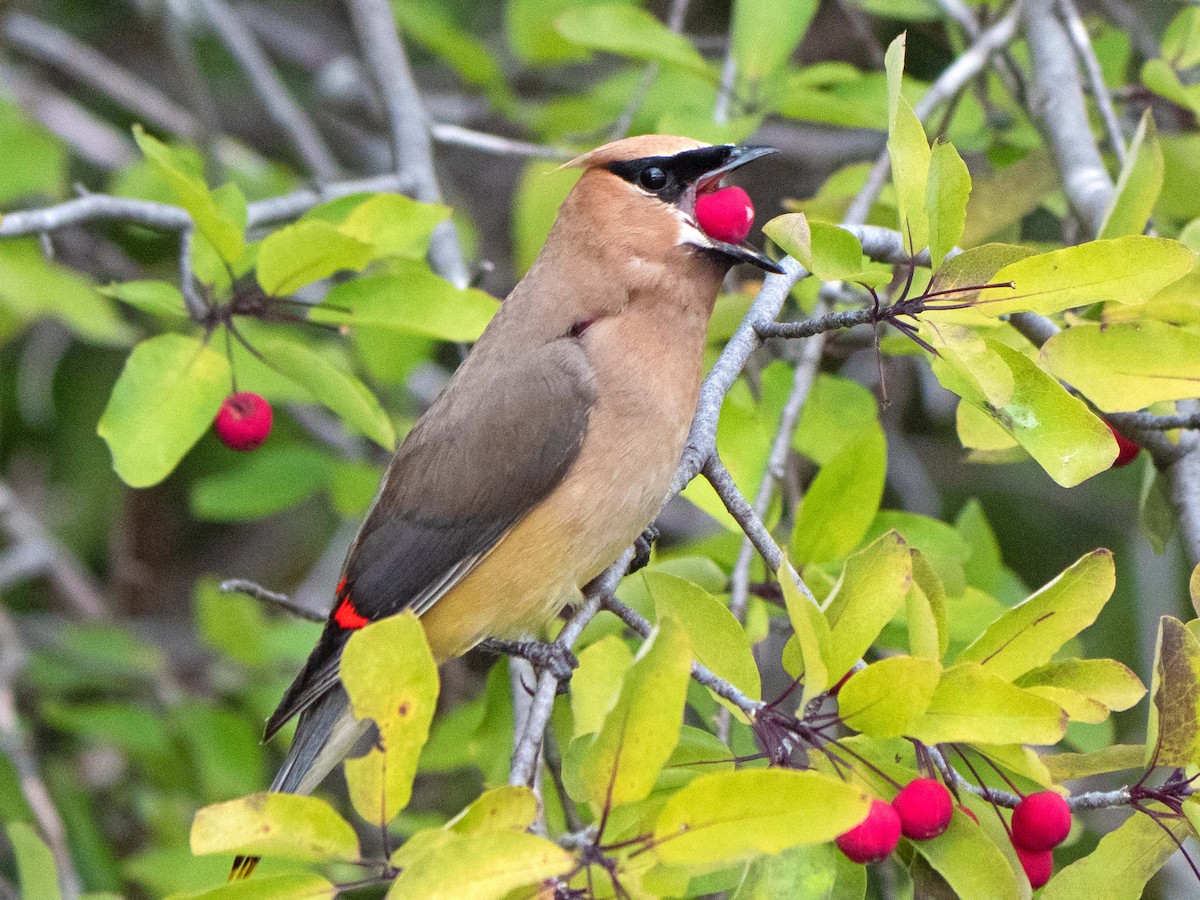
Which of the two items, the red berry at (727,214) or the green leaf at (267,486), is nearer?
the red berry at (727,214)

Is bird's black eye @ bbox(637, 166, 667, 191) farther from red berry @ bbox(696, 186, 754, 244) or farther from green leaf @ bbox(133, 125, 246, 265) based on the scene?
green leaf @ bbox(133, 125, 246, 265)

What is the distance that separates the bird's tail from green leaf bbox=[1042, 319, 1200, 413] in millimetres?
1331

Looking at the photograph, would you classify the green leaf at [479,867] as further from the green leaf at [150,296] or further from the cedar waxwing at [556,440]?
the green leaf at [150,296]

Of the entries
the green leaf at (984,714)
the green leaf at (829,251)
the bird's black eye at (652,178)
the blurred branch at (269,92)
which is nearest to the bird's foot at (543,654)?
the green leaf at (984,714)

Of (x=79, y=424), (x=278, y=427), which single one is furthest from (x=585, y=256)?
(x=79, y=424)

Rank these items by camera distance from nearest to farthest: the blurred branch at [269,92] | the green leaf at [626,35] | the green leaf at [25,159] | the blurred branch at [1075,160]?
the blurred branch at [1075,160] < the green leaf at [626,35] < the green leaf at [25,159] < the blurred branch at [269,92]

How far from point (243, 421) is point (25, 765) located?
52.2 inches

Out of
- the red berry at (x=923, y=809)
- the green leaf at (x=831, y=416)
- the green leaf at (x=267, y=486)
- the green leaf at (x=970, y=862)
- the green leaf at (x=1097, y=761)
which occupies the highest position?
the red berry at (x=923, y=809)

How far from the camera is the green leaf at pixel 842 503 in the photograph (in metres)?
2.60

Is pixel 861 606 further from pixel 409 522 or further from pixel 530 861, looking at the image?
pixel 409 522

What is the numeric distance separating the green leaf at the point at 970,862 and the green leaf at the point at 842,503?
844 millimetres

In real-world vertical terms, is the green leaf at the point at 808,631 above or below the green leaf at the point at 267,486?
above

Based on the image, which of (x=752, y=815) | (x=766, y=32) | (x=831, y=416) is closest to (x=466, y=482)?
(x=831, y=416)

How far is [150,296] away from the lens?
274cm
